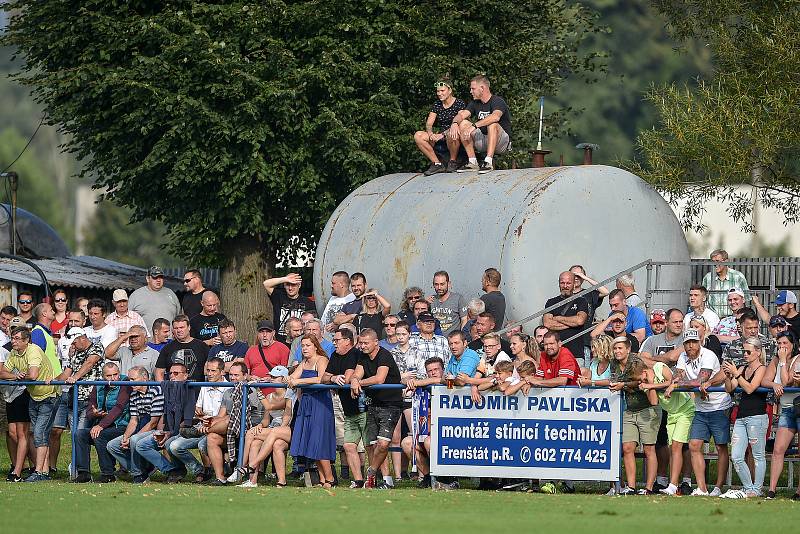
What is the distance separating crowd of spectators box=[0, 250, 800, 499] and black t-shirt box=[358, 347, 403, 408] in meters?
0.01

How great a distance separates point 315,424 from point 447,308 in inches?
142

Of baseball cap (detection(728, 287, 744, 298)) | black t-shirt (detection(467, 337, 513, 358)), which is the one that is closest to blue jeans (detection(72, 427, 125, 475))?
black t-shirt (detection(467, 337, 513, 358))

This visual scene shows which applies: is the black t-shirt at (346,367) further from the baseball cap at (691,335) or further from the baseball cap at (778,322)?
the baseball cap at (778,322)

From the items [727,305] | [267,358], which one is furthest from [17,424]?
[727,305]

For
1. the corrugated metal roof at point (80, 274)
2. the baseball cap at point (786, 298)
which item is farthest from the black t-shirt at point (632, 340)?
the corrugated metal roof at point (80, 274)

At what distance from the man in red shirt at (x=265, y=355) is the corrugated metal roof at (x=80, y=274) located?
11.5 metres

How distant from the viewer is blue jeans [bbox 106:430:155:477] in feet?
61.9

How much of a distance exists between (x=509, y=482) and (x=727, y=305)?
4.61 metres

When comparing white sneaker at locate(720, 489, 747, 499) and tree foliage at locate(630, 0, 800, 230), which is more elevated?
tree foliage at locate(630, 0, 800, 230)

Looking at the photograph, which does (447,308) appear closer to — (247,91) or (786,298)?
(786,298)

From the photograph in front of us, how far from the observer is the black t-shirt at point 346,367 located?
18.0 metres

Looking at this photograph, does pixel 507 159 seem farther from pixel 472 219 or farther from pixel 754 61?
pixel 472 219

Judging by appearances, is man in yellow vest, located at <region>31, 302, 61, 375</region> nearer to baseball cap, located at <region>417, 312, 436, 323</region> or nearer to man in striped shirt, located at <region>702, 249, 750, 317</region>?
baseball cap, located at <region>417, 312, 436, 323</region>

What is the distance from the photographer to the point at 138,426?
1905cm
